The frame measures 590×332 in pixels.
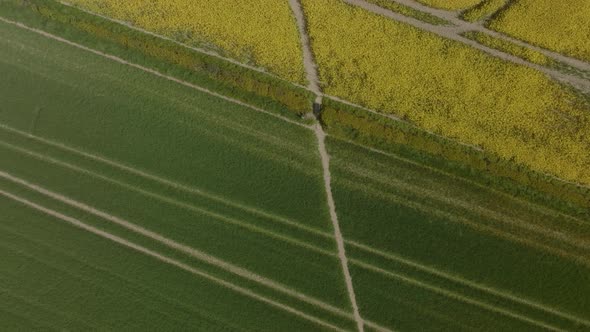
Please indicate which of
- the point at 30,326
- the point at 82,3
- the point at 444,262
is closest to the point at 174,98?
the point at 82,3

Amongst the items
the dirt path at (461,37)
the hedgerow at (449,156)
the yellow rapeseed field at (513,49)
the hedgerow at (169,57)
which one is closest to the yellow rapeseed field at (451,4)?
the dirt path at (461,37)

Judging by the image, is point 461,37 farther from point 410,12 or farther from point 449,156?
point 449,156

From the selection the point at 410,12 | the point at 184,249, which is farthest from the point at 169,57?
the point at 410,12

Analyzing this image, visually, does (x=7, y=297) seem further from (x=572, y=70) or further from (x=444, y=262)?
(x=572, y=70)

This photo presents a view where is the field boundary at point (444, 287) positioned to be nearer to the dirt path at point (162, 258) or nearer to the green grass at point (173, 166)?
the green grass at point (173, 166)

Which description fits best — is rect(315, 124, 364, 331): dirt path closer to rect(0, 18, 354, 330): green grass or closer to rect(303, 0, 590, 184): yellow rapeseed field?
rect(0, 18, 354, 330): green grass
